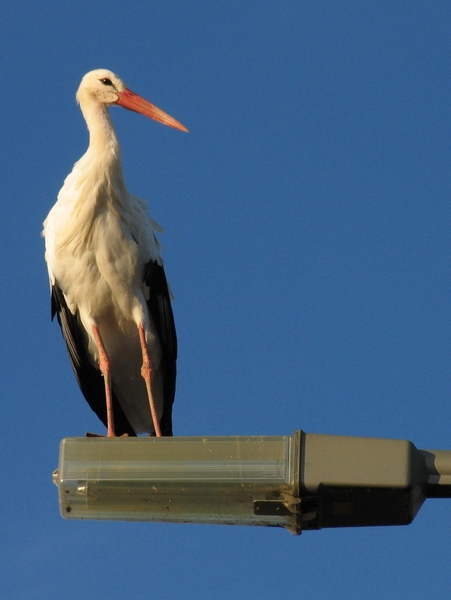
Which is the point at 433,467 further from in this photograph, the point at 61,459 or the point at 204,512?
the point at 61,459

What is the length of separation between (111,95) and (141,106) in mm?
270

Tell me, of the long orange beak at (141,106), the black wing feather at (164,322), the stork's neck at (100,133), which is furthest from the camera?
the long orange beak at (141,106)

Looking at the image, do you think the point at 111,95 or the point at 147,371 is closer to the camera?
the point at 147,371

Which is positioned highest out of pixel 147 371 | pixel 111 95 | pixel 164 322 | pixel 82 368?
pixel 111 95

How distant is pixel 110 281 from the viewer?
27.1ft

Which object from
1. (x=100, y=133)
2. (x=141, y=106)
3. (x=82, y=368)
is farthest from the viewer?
(x=82, y=368)

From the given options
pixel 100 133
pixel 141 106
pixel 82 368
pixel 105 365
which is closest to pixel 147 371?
pixel 105 365

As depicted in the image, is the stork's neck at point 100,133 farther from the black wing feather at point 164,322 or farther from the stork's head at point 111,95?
the black wing feather at point 164,322

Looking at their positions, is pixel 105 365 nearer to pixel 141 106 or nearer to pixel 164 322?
pixel 164 322

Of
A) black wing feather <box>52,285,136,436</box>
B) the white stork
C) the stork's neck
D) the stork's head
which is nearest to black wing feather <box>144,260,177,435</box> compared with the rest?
the white stork

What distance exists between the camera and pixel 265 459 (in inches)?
137

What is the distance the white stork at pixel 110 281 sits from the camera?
8.14 meters

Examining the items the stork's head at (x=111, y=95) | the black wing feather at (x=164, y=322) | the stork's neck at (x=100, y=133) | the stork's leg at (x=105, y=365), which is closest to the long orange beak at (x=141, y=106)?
the stork's head at (x=111, y=95)

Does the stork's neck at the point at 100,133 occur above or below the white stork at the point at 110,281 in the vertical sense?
above
